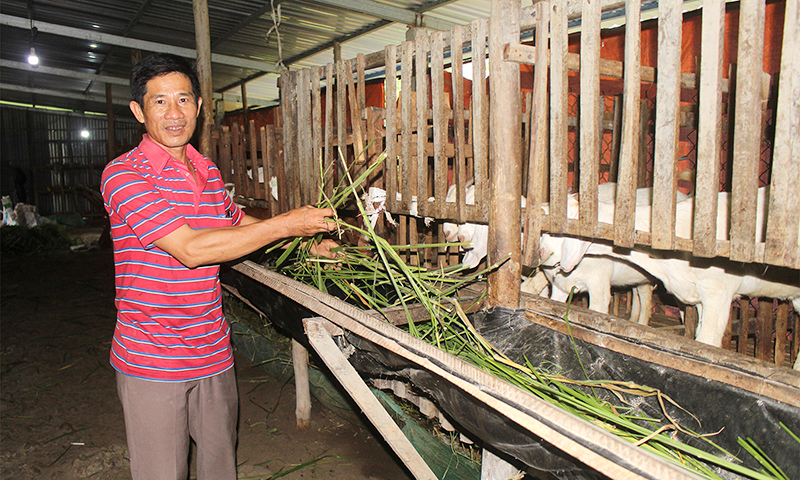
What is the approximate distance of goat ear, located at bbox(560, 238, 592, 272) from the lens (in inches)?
104

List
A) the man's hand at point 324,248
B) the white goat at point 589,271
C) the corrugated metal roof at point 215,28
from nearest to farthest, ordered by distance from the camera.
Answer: the man's hand at point 324,248 < the white goat at point 589,271 < the corrugated metal roof at point 215,28

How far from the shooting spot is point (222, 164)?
5633 mm

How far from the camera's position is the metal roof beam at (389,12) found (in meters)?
6.96

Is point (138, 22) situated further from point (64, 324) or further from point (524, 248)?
point (524, 248)

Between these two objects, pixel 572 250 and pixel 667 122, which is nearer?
pixel 667 122

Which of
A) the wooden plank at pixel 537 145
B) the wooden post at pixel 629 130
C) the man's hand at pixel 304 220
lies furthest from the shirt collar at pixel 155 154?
the wooden post at pixel 629 130

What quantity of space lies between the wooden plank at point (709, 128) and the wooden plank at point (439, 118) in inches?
46.9

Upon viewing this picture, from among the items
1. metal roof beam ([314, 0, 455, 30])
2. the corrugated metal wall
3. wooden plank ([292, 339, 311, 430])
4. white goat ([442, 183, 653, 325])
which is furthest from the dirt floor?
the corrugated metal wall

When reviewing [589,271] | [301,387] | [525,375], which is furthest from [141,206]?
[589,271]

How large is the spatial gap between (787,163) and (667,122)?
15.0 inches

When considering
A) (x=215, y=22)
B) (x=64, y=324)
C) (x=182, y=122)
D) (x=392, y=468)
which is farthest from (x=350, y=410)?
(x=215, y=22)

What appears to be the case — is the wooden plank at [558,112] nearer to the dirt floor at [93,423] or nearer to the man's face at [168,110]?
the man's face at [168,110]

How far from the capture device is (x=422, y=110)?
2580 millimetres

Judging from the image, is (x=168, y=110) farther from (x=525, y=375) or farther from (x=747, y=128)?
(x=747, y=128)
